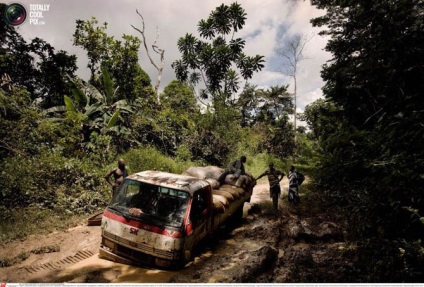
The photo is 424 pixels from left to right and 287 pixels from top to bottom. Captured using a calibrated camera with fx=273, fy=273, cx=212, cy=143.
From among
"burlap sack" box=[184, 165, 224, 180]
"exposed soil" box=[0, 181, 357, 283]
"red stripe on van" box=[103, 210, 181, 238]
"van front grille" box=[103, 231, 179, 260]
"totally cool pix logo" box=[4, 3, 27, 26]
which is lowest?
"exposed soil" box=[0, 181, 357, 283]

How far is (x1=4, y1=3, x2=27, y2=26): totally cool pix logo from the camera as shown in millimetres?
6530

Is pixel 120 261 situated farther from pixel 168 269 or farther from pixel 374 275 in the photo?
pixel 374 275

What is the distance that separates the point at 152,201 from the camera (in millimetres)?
5559

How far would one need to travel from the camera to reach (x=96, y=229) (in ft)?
23.9

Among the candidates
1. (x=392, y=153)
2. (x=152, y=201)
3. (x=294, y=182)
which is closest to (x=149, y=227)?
(x=152, y=201)

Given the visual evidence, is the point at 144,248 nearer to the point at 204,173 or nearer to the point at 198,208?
the point at 198,208

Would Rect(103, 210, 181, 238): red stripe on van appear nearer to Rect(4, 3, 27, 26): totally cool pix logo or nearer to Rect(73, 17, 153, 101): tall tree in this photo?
Rect(4, 3, 27, 26): totally cool pix logo

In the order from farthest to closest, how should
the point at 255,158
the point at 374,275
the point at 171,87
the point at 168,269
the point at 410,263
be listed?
1. the point at 171,87
2. the point at 255,158
3. the point at 168,269
4. the point at 374,275
5. the point at 410,263

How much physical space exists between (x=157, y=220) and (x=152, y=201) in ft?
1.73

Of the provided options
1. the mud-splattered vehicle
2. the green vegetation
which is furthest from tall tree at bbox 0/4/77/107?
the mud-splattered vehicle

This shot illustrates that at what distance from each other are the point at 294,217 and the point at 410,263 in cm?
628

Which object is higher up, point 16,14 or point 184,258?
point 16,14

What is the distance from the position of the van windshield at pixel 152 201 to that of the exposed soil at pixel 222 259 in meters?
0.96

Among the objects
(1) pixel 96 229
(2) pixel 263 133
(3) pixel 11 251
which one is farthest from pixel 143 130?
(2) pixel 263 133
